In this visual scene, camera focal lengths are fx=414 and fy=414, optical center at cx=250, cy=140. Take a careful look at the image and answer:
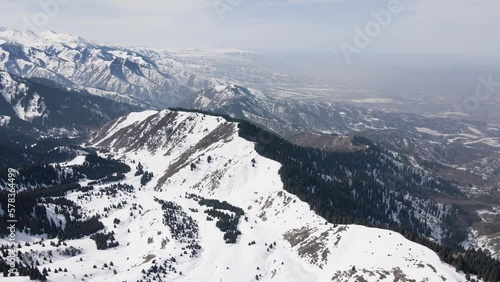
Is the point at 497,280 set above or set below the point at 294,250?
above

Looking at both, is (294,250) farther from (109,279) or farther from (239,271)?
(109,279)

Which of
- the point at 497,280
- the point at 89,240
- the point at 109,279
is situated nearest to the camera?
the point at 497,280

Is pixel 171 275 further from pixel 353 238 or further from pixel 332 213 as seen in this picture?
pixel 332 213

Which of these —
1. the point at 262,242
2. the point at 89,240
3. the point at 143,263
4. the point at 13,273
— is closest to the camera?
the point at 13,273

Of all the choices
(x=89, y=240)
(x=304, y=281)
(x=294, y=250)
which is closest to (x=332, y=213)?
(x=294, y=250)

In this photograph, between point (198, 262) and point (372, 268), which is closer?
point (372, 268)

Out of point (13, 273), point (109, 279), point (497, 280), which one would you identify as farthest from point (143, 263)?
point (497, 280)

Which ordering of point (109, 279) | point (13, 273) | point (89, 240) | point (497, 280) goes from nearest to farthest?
point (497, 280), point (13, 273), point (109, 279), point (89, 240)

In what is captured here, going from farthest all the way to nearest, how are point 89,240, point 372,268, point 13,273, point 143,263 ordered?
point 89,240 → point 143,263 → point 13,273 → point 372,268

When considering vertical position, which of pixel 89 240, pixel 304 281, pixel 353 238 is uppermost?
pixel 353 238
